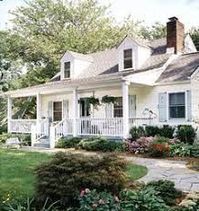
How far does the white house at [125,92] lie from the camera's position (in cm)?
1680

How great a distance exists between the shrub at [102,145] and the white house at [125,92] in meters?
0.95

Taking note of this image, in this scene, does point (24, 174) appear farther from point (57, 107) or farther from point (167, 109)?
point (57, 107)

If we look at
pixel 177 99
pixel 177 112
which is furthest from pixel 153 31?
pixel 177 112

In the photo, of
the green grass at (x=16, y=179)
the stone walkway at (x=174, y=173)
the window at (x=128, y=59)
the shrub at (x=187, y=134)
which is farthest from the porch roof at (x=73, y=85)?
the green grass at (x=16, y=179)

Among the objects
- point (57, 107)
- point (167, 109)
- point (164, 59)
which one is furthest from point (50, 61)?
point (167, 109)

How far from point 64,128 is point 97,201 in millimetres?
14048

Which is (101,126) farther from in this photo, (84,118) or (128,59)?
(128,59)

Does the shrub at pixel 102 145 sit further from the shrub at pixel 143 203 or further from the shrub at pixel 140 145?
the shrub at pixel 143 203

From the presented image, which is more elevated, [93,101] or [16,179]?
[93,101]

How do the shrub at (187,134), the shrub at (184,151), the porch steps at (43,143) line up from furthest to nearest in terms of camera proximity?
the porch steps at (43,143), the shrub at (187,134), the shrub at (184,151)

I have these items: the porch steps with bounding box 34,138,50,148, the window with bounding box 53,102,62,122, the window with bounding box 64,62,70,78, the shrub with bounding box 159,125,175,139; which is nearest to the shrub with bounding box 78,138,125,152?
the shrub with bounding box 159,125,175,139

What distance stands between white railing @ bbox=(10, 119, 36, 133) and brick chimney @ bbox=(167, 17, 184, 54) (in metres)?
9.63

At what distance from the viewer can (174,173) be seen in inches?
369

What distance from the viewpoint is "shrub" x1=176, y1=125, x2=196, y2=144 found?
50.4 ft
